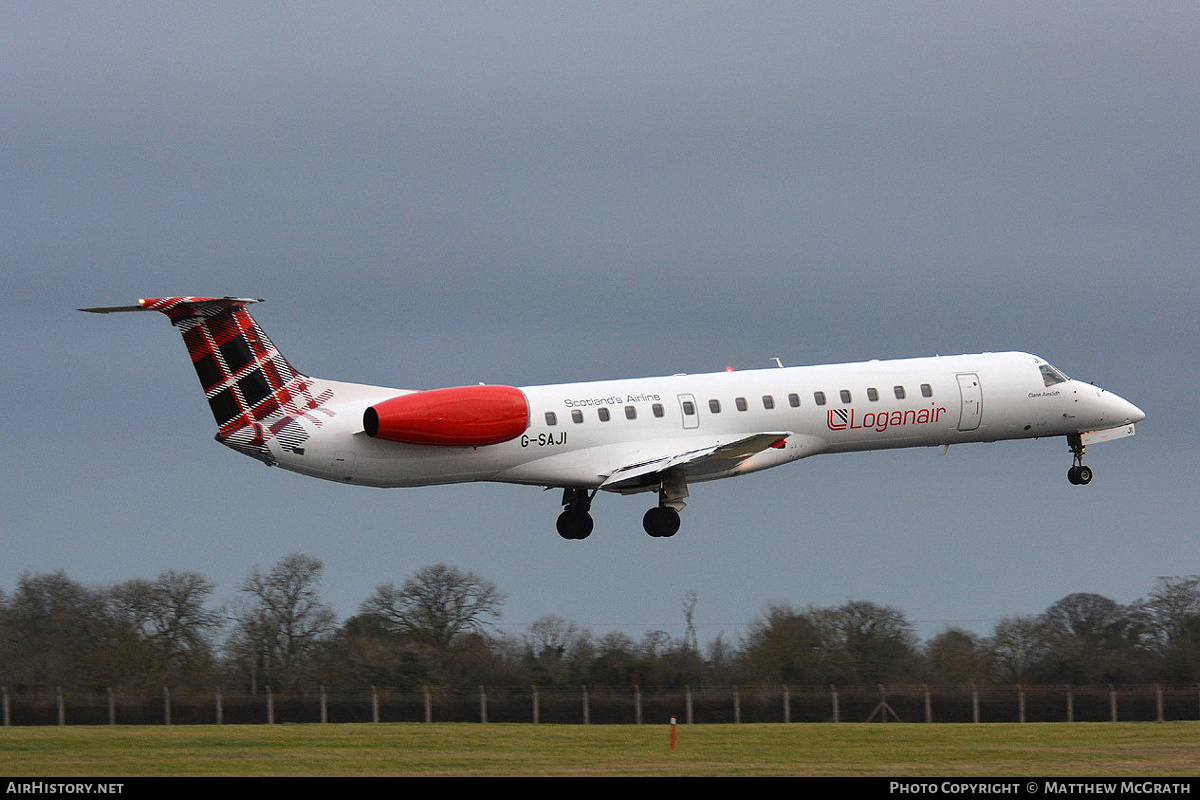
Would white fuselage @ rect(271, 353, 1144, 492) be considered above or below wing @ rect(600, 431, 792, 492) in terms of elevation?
above

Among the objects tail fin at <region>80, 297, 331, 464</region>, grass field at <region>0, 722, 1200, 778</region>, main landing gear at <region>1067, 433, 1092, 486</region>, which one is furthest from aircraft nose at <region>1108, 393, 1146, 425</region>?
tail fin at <region>80, 297, 331, 464</region>

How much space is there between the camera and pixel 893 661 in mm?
63750

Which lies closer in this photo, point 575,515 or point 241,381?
point 241,381

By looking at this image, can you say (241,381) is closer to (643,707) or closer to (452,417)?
(452,417)

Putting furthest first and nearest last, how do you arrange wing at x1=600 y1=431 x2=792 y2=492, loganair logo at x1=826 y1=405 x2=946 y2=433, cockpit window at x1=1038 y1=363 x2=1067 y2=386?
cockpit window at x1=1038 y1=363 x2=1067 y2=386 < loganair logo at x1=826 y1=405 x2=946 y2=433 < wing at x1=600 y1=431 x2=792 y2=492

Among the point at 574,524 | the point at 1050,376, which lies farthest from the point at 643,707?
the point at 1050,376

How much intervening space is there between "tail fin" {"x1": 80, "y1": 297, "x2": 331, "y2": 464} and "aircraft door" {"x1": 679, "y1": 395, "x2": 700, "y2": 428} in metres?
8.84

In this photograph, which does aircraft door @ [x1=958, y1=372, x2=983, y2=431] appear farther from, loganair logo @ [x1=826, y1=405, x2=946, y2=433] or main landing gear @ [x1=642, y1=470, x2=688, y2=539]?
main landing gear @ [x1=642, y1=470, x2=688, y2=539]

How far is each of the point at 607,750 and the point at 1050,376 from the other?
1976 centimetres

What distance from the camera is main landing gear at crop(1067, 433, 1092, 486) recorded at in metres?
54.1

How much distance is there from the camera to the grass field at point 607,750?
34812mm

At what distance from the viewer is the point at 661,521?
156 ft

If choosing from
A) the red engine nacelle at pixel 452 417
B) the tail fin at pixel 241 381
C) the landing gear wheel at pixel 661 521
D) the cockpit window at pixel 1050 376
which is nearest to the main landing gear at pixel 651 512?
the landing gear wheel at pixel 661 521
